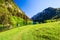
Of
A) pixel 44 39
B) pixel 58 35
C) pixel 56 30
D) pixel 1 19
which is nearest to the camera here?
pixel 44 39

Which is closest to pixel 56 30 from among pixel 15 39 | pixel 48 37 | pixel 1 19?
pixel 48 37

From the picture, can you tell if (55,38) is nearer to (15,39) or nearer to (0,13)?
(15,39)

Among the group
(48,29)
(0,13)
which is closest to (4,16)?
(0,13)

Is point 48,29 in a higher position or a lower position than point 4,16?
lower

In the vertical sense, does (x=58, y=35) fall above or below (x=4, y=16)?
below

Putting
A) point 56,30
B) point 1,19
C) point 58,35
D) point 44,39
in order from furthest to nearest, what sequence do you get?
point 1,19 → point 56,30 → point 58,35 → point 44,39

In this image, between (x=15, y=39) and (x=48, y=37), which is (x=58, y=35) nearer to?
(x=48, y=37)

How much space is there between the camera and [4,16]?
7318 inches

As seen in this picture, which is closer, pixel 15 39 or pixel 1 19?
pixel 15 39

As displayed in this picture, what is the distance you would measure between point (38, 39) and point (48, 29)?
28.9 feet

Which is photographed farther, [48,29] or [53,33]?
[48,29]

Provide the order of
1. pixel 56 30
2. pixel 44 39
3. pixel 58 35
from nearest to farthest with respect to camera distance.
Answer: pixel 44 39
pixel 58 35
pixel 56 30

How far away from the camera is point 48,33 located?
130 ft

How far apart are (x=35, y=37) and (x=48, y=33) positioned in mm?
4305
